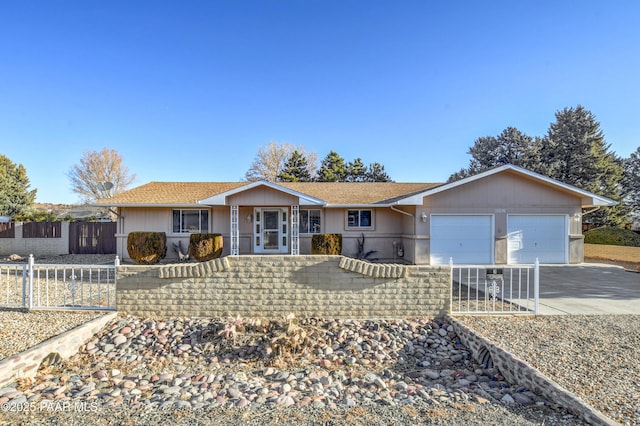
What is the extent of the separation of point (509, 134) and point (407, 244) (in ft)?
74.0

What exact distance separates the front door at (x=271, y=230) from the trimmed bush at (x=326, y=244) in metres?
1.57

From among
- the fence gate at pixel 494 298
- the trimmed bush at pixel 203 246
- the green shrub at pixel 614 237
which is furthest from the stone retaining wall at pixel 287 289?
the green shrub at pixel 614 237

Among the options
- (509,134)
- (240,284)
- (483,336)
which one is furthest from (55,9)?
(509,134)

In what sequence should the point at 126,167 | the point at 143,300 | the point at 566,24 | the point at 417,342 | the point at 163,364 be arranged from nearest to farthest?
1. the point at 163,364
2. the point at 417,342
3. the point at 143,300
4. the point at 566,24
5. the point at 126,167

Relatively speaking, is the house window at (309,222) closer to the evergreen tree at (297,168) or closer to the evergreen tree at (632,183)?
the evergreen tree at (297,168)

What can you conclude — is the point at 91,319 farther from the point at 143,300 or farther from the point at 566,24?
the point at 566,24

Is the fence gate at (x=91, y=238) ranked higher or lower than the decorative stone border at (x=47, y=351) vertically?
higher

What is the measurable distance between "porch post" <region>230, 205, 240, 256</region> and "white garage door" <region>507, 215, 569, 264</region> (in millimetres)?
10934

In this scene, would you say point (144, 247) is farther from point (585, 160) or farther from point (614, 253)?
point (585, 160)

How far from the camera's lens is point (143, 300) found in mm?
6062

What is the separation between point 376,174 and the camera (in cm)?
3192

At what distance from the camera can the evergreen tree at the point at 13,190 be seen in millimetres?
24156

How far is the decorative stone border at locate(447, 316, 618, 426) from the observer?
294 centimetres

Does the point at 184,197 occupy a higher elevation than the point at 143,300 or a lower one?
higher
